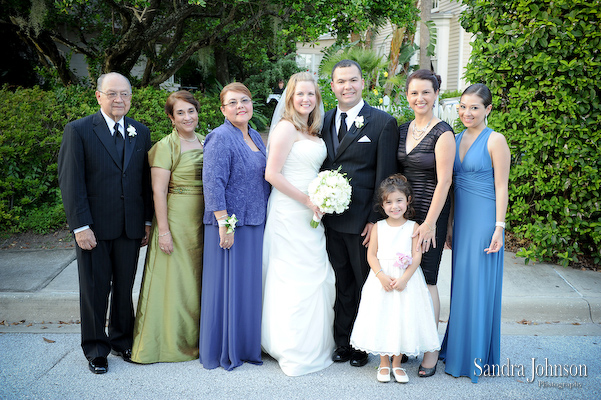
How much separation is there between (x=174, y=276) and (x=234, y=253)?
23.4 inches

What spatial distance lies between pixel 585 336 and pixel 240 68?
1646cm

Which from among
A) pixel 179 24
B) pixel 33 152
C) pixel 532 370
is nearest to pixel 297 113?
pixel 532 370

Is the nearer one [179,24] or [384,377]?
[384,377]

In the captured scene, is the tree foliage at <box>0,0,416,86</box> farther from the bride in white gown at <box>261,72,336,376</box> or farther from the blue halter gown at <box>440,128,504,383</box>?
the blue halter gown at <box>440,128,504,383</box>

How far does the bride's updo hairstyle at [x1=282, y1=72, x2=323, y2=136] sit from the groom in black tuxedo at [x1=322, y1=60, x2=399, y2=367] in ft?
0.41

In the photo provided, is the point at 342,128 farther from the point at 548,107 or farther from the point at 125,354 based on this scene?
the point at 548,107

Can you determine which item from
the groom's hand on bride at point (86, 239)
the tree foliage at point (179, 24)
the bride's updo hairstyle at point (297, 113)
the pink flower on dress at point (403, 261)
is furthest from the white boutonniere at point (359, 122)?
the tree foliage at point (179, 24)

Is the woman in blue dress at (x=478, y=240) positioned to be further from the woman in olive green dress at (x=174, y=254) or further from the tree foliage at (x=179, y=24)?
the tree foliage at (x=179, y=24)

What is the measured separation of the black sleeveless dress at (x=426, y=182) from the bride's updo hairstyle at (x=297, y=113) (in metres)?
0.75

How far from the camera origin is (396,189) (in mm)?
3637

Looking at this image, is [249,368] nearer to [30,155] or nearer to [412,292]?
[412,292]

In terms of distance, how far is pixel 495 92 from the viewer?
232 inches

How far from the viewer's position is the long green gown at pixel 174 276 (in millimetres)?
4047

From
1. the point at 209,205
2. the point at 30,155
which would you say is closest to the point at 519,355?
the point at 209,205
